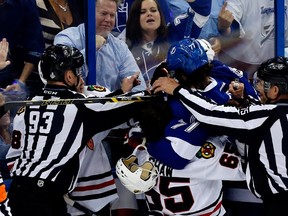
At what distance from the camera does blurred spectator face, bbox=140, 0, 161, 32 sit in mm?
4273

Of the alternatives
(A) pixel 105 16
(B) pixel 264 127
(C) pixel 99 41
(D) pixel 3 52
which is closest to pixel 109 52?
(C) pixel 99 41

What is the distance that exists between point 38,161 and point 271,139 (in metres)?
1.07

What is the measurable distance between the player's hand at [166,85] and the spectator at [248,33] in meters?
1.45

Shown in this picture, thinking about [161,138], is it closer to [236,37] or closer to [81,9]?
[81,9]

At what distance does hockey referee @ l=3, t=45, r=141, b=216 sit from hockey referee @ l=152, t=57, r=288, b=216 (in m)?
0.36

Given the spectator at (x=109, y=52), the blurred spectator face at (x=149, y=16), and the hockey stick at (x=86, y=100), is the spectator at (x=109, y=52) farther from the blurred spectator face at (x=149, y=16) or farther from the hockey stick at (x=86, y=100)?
the hockey stick at (x=86, y=100)

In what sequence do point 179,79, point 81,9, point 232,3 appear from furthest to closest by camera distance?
point 232,3, point 81,9, point 179,79

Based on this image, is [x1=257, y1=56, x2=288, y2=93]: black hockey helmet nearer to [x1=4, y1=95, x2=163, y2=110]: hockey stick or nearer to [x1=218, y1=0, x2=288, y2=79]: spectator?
[x1=4, y1=95, x2=163, y2=110]: hockey stick

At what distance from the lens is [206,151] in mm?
3295

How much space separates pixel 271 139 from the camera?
3.10 m

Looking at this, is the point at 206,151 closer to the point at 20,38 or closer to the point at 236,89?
the point at 236,89

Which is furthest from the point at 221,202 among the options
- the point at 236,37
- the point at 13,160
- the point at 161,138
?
the point at 236,37

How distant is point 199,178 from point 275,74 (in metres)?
0.58

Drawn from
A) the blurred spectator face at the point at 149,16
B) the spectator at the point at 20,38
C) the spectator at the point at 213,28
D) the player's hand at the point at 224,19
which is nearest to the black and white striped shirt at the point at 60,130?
the spectator at the point at 20,38
